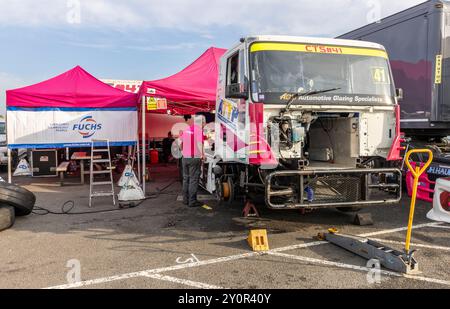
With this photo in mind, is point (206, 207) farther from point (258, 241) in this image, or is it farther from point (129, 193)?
point (258, 241)

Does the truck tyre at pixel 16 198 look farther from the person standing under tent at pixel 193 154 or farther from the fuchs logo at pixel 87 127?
the fuchs logo at pixel 87 127

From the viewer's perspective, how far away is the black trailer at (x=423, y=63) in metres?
6.99

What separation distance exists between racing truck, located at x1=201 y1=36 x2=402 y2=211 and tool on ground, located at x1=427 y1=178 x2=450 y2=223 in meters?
1.46

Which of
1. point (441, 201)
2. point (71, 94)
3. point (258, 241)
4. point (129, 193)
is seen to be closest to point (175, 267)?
point (258, 241)

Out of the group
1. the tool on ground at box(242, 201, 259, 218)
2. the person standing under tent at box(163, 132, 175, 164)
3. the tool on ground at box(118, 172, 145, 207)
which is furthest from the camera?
the person standing under tent at box(163, 132, 175, 164)

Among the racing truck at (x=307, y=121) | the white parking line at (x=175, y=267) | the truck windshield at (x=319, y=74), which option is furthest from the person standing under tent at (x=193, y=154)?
the white parking line at (x=175, y=267)

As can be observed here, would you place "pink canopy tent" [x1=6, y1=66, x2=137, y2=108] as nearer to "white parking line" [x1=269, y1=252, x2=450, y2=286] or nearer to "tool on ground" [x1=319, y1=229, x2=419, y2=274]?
"white parking line" [x1=269, y1=252, x2=450, y2=286]

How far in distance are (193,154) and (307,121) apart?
9.49 feet

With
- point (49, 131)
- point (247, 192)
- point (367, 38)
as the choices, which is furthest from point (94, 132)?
point (367, 38)

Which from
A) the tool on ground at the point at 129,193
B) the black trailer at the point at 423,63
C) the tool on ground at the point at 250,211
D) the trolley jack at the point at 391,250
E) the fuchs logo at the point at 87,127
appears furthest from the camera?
the fuchs logo at the point at 87,127

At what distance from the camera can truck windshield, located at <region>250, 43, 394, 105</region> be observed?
5141 millimetres

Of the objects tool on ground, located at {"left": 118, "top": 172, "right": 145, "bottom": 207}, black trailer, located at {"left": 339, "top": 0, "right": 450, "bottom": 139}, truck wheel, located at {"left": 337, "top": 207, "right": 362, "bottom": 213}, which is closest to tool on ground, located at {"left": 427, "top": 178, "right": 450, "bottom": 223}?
truck wheel, located at {"left": 337, "top": 207, "right": 362, "bottom": 213}

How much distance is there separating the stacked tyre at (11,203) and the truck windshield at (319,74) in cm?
431
